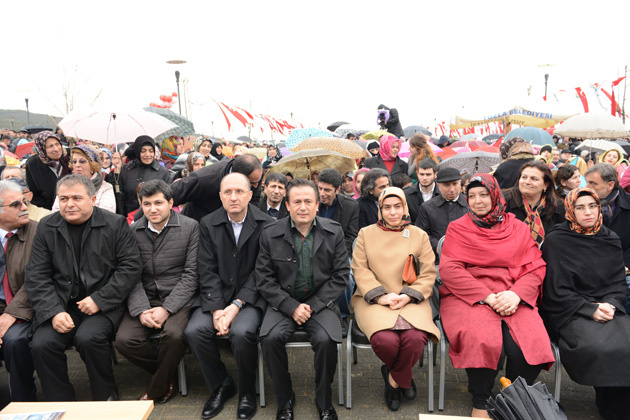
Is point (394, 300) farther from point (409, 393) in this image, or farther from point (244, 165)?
point (244, 165)

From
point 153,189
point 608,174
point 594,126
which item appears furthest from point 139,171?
point 594,126

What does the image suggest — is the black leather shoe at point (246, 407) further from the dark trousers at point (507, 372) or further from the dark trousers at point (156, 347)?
the dark trousers at point (507, 372)

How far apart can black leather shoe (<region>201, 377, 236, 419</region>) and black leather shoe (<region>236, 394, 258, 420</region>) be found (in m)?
0.18

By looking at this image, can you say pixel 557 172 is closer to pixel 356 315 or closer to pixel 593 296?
pixel 593 296

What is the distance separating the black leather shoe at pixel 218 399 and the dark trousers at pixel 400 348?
1273 mm

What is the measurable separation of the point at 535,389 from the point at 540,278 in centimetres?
131

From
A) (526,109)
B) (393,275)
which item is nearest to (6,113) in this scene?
(526,109)

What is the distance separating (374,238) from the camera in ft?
11.9

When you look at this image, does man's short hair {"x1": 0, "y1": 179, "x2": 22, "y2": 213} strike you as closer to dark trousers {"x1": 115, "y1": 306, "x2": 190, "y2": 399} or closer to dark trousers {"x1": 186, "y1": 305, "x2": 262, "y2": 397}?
dark trousers {"x1": 115, "y1": 306, "x2": 190, "y2": 399}

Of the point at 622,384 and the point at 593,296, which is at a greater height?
the point at 593,296

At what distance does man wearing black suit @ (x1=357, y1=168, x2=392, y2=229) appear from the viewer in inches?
195

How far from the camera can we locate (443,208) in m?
4.60

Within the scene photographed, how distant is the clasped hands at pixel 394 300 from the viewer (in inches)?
130

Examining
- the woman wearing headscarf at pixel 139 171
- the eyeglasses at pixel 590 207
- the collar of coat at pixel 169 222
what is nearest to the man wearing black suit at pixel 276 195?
the collar of coat at pixel 169 222
